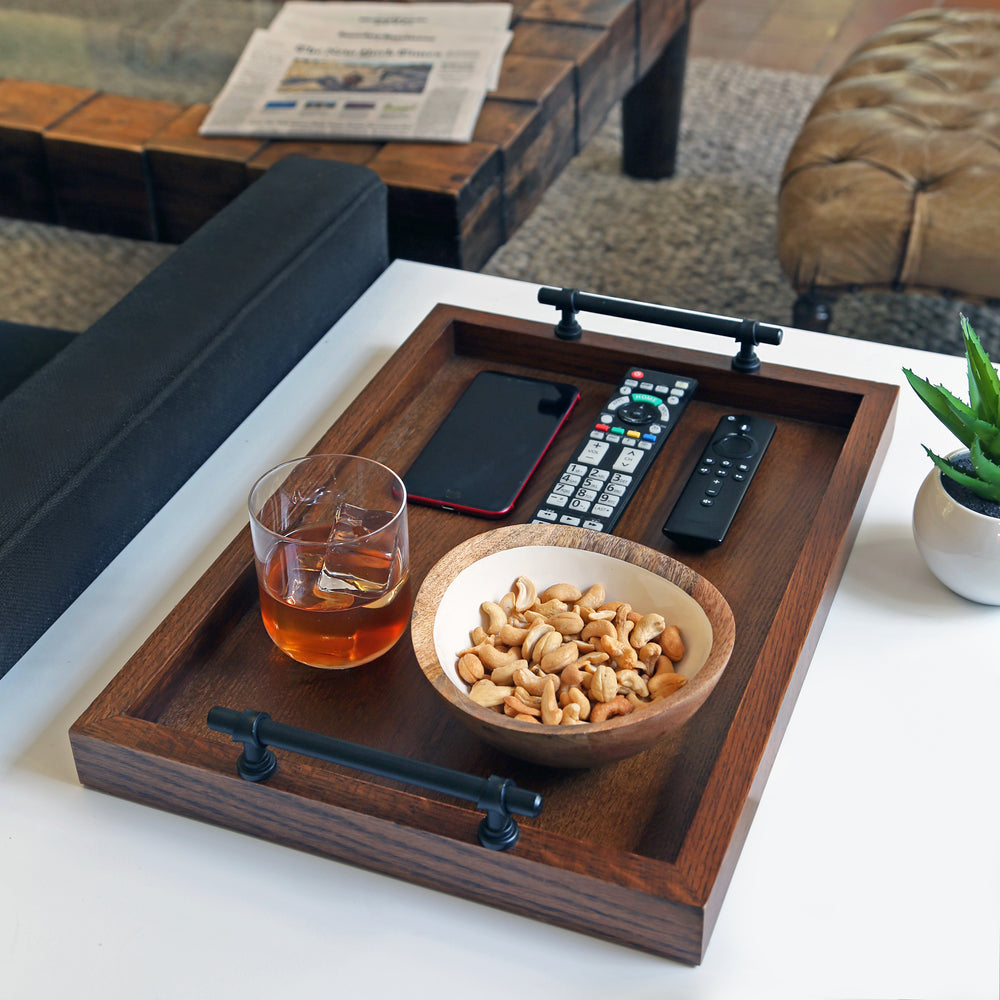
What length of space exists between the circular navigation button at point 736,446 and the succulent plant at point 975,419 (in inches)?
5.4

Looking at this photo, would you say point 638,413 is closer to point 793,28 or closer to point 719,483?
point 719,483


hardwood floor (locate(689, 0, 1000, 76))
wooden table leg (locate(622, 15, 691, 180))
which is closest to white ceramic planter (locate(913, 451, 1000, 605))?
wooden table leg (locate(622, 15, 691, 180))

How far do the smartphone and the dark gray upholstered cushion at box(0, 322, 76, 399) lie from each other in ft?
1.68

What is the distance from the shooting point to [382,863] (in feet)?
2.02

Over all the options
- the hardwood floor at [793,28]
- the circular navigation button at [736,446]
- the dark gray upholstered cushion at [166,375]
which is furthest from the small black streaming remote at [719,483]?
the hardwood floor at [793,28]

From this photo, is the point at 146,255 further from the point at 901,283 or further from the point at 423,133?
the point at 901,283

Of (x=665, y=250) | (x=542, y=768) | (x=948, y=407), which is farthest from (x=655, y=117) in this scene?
(x=542, y=768)

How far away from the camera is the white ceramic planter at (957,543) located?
0.73 m

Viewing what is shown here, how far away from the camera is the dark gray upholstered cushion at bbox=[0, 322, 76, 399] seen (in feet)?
3.96

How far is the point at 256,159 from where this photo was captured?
1456mm

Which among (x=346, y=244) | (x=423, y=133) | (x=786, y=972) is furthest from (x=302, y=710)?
(x=423, y=133)

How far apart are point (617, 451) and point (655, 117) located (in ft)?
5.43

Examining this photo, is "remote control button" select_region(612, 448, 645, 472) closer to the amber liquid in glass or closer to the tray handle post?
the amber liquid in glass

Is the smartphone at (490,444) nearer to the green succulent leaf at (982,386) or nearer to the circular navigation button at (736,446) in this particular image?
the circular navigation button at (736,446)
